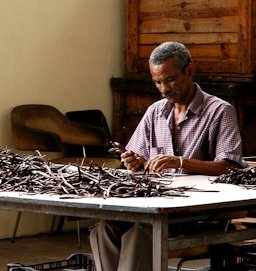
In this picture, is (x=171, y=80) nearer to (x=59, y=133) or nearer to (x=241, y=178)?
(x=241, y=178)

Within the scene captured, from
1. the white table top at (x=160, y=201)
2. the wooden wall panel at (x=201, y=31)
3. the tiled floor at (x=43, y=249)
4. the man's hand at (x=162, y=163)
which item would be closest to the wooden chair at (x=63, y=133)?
the tiled floor at (x=43, y=249)

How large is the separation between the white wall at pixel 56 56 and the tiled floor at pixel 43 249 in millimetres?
164

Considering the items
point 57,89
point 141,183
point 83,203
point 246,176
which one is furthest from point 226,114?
point 57,89

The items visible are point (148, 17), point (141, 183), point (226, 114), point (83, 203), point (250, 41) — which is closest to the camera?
point (83, 203)

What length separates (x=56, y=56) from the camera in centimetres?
1004

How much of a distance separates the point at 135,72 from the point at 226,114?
399 centimetres

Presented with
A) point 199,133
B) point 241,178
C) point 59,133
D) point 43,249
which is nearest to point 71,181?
point 241,178

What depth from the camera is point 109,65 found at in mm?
10555

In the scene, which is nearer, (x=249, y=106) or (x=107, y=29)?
(x=249, y=106)

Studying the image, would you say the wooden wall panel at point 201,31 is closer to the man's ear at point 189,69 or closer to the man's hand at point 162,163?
the man's ear at point 189,69

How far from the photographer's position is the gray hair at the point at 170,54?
6570 mm

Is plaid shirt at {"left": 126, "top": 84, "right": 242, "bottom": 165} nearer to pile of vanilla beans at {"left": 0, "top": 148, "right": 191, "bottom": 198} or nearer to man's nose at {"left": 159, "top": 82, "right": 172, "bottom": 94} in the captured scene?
man's nose at {"left": 159, "top": 82, "right": 172, "bottom": 94}

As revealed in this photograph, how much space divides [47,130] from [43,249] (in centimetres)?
104

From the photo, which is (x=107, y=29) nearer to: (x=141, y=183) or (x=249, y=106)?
(x=249, y=106)
